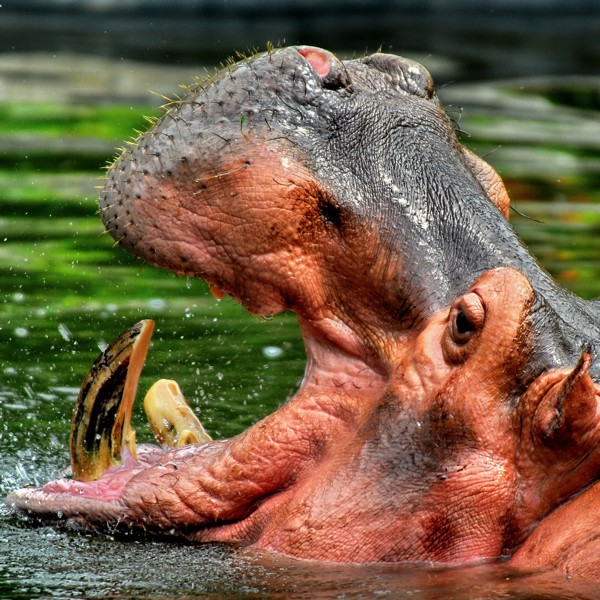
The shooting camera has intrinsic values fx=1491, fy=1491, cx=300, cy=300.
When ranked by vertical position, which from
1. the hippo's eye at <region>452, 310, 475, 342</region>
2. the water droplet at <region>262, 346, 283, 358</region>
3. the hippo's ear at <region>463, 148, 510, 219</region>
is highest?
the hippo's ear at <region>463, 148, 510, 219</region>

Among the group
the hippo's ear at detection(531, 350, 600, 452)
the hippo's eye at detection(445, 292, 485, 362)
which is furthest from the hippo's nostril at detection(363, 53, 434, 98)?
the hippo's ear at detection(531, 350, 600, 452)

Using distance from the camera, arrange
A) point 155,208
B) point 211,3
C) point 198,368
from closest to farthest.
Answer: point 155,208, point 198,368, point 211,3

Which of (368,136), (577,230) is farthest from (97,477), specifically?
(577,230)

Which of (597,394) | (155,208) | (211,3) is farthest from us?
(211,3)

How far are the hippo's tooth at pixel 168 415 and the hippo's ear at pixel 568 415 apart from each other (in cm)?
149

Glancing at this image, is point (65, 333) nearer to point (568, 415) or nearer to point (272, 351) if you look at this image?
point (272, 351)

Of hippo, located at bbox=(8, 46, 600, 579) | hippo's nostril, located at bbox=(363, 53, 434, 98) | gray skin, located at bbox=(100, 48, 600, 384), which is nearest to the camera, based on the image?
hippo, located at bbox=(8, 46, 600, 579)

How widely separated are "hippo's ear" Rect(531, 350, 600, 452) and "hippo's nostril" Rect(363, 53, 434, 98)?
4.06ft

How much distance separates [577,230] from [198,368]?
377cm

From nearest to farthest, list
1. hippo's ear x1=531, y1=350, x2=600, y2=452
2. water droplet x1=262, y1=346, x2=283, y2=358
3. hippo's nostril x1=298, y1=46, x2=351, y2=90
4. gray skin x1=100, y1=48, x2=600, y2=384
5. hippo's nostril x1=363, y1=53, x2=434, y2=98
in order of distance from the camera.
Answer: hippo's ear x1=531, y1=350, x2=600, y2=452
gray skin x1=100, y1=48, x2=600, y2=384
hippo's nostril x1=298, y1=46, x2=351, y2=90
hippo's nostril x1=363, y1=53, x2=434, y2=98
water droplet x1=262, y1=346, x2=283, y2=358

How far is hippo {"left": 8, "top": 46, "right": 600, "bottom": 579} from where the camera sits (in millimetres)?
3852

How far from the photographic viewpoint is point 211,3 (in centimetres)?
1905

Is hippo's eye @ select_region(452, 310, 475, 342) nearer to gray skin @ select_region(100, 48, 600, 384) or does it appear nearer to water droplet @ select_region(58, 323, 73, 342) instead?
gray skin @ select_region(100, 48, 600, 384)

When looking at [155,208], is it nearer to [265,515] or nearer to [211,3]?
[265,515]
